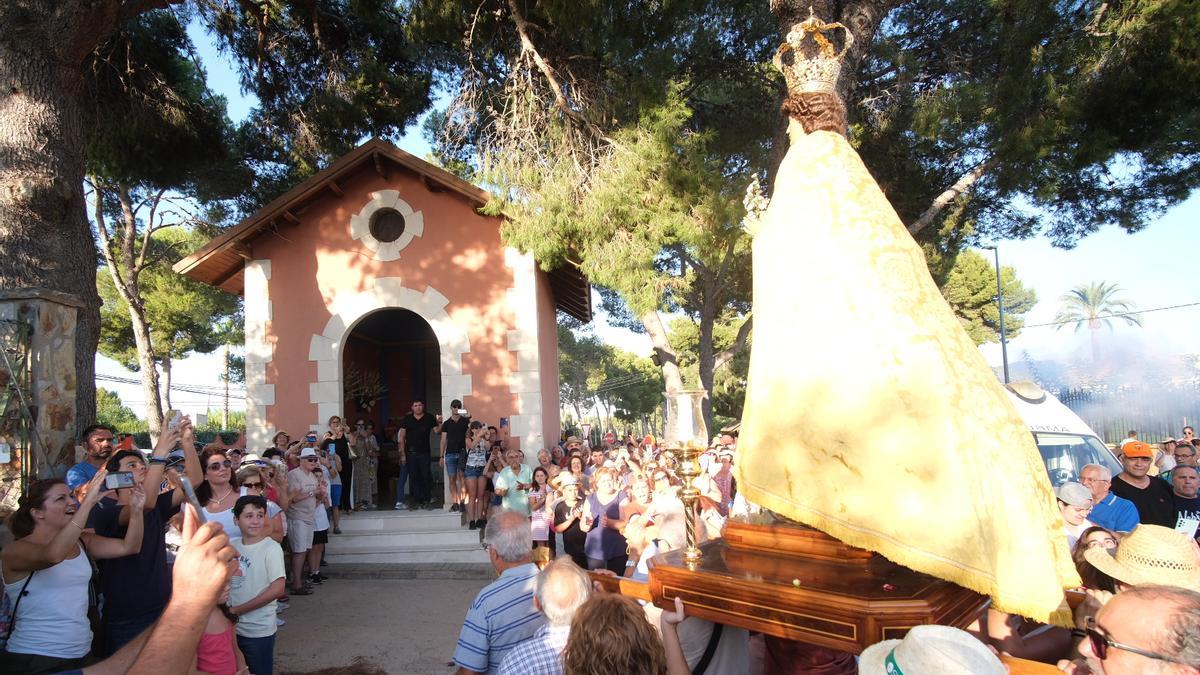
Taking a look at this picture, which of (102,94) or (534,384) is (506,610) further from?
(102,94)

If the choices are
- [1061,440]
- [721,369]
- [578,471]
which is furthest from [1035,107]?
[721,369]

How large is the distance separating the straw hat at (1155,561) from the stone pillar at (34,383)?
6191 mm

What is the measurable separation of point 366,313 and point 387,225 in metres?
1.42

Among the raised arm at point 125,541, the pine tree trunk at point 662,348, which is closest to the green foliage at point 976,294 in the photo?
the pine tree trunk at point 662,348

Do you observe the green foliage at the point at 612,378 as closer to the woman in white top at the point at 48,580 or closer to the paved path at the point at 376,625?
the paved path at the point at 376,625

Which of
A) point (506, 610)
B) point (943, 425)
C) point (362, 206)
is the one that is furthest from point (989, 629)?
point (362, 206)

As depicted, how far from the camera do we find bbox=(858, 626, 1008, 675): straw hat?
1.38m

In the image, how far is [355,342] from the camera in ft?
40.8

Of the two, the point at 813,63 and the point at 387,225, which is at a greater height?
the point at 387,225

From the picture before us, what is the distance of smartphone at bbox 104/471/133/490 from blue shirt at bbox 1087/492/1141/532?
6049mm

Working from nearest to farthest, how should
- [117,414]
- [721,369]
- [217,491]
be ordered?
[217,491] < [721,369] < [117,414]

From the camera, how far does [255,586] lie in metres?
3.98

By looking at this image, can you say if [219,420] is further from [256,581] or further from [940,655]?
[940,655]

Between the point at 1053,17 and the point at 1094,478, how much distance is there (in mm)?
7275
